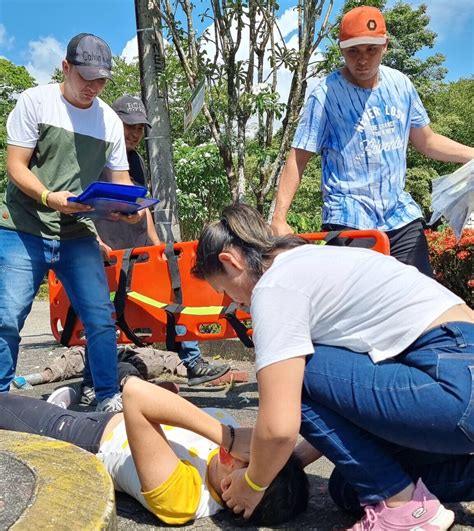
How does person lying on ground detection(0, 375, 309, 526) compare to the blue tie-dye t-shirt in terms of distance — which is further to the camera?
the blue tie-dye t-shirt

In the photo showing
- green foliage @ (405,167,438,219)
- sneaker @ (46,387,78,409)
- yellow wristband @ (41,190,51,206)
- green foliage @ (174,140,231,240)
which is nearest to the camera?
yellow wristband @ (41,190,51,206)

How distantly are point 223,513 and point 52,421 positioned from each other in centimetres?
84

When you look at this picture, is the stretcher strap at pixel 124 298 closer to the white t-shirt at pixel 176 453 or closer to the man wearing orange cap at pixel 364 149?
the man wearing orange cap at pixel 364 149

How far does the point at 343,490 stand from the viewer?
2.49m

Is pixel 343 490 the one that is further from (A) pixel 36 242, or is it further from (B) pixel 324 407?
(A) pixel 36 242

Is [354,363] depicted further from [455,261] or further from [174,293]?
[455,261]

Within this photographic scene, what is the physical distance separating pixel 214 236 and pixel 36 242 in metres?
1.63

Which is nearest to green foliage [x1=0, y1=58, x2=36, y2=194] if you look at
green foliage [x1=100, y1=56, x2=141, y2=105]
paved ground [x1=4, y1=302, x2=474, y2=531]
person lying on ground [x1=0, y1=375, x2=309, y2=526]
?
green foliage [x1=100, y1=56, x2=141, y2=105]

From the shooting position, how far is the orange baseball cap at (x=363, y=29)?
3.40m

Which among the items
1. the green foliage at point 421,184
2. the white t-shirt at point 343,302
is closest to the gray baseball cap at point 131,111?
the white t-shirt at point 343,302

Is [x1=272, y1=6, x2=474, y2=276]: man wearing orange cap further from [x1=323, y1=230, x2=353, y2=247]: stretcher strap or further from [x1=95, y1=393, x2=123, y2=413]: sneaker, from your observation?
[x1=95, y1=393, x2=123, y2=413]: sneaker

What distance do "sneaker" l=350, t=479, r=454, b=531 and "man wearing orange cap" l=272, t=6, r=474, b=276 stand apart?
1.63 m

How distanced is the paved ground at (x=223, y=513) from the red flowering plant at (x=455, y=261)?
237 centimetres

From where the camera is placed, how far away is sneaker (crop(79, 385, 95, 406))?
170 inches
